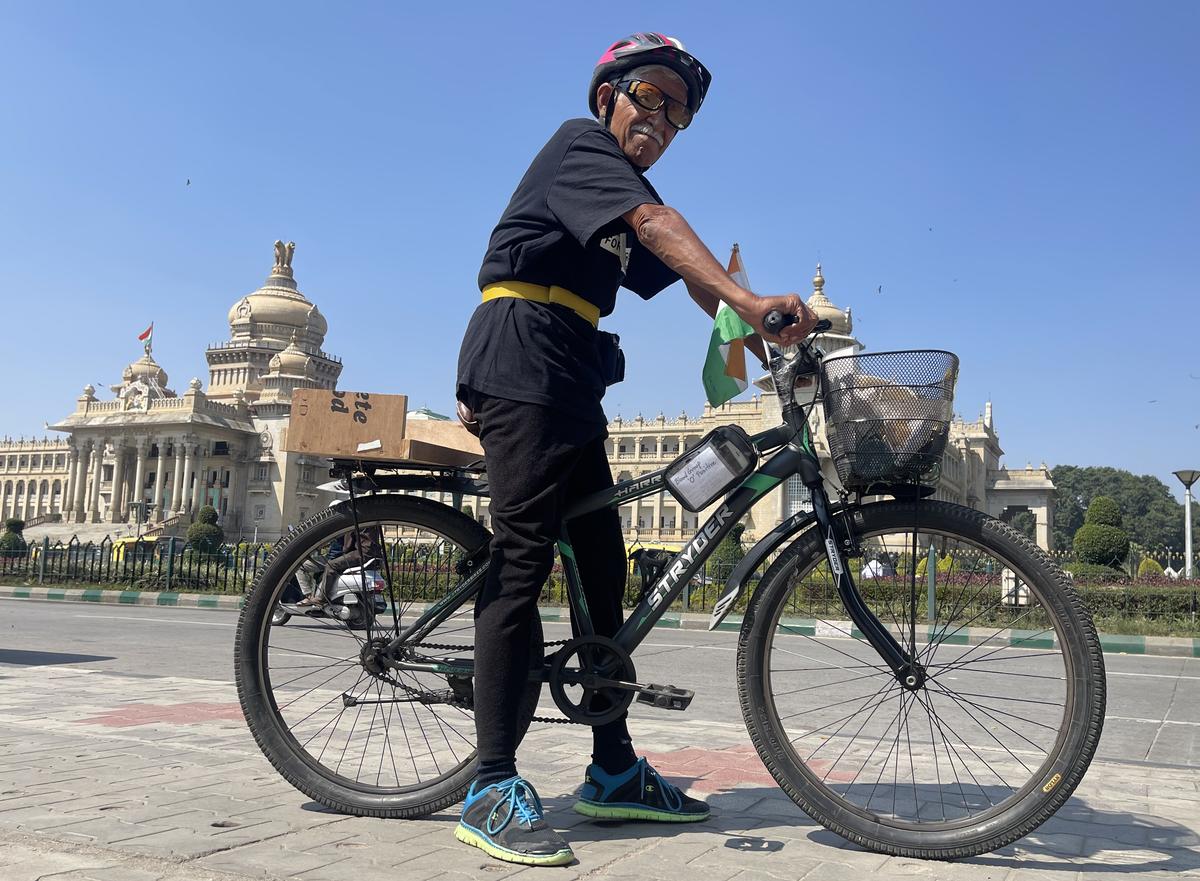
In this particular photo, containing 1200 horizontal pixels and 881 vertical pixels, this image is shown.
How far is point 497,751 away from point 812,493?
1017 mm

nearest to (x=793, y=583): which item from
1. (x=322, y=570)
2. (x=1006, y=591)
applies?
(x=1006, y=591)

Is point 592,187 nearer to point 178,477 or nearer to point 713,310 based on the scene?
point 713,310

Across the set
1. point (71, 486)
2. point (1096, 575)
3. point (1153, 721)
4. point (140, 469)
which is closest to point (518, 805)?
point (1153, 721)

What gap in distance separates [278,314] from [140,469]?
77.7 feet

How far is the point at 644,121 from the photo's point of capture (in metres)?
2.67

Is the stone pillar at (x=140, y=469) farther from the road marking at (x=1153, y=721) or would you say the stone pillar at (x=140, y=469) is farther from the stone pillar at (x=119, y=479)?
the road marking at (x=1153, y=721)

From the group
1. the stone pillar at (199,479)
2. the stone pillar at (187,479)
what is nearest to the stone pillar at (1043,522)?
the stone pillar at (199,479)

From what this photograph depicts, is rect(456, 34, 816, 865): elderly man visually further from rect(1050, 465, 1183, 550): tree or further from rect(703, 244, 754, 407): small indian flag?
rect(1050, 465, 1183, 550): tree

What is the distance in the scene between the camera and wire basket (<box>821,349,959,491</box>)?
231 cm

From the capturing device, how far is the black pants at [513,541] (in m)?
2.52

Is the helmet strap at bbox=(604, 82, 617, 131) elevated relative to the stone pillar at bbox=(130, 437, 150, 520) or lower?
lower

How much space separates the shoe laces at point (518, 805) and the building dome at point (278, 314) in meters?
108

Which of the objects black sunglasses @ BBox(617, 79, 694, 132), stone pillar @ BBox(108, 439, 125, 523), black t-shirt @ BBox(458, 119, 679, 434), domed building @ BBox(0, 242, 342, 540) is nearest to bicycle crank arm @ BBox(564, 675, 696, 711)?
black t-shirt @ BBox(458, 119, 679, 434)

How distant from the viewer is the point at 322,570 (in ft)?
9.98
